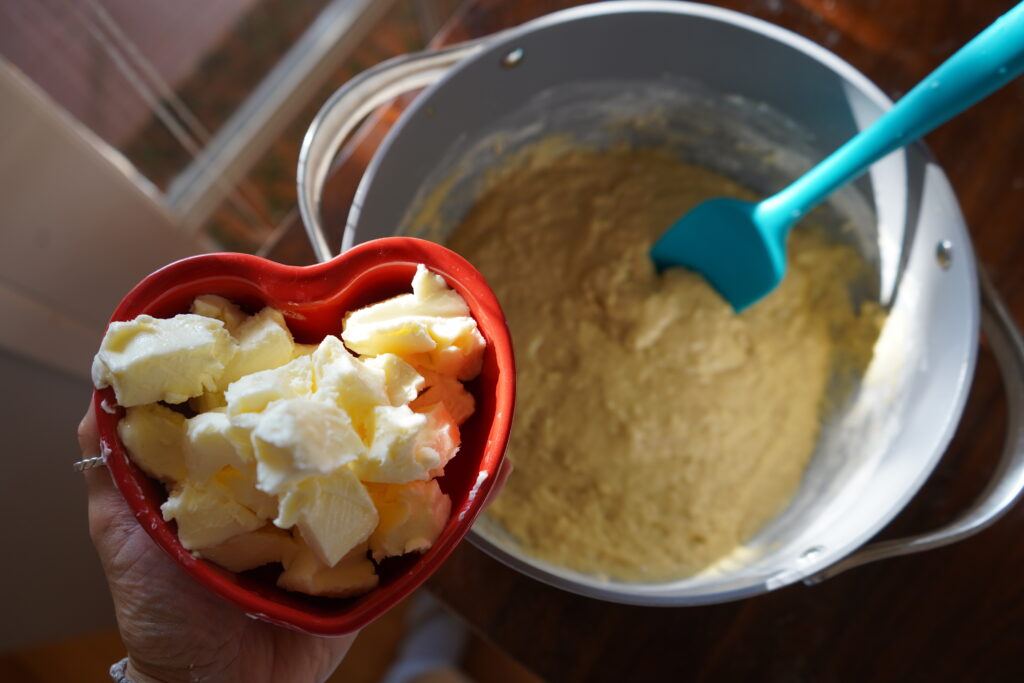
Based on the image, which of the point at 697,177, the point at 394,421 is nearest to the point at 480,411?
the point at 394,421

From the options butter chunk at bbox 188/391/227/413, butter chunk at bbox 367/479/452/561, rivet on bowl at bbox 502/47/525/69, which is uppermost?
rivet on bowl at bbox 502/47/525/69

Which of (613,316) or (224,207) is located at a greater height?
(224,207)

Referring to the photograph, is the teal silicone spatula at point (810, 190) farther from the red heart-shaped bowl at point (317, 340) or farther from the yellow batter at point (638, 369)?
the red heart-shaped bowl at point (317, 340)

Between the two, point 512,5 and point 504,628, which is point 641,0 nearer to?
point 512,5

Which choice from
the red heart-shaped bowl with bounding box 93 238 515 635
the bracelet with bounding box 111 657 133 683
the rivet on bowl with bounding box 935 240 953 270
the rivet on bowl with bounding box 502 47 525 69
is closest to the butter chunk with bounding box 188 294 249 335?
the red heart-shaped bowl with bounding box 93 238 515 635

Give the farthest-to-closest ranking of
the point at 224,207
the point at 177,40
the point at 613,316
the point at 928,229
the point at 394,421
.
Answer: the point at 224,207 < the point at 177,40 < the point at 613,316 < the point at 928,229 < the point at 394,421

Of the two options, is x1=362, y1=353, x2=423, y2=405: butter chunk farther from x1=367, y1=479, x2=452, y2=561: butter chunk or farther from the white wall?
the white wall
